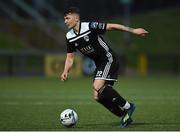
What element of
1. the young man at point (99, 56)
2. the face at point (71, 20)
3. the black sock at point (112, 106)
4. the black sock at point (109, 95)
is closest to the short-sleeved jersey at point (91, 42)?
the young man at point (99, 56)

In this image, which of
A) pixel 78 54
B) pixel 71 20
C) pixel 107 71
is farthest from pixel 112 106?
pixel 78 54

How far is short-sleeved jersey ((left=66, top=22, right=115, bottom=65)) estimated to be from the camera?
35.3 ft

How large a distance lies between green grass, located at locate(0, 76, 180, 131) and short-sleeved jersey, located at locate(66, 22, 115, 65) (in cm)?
116

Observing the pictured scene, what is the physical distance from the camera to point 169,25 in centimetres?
4350

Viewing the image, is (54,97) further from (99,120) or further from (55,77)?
(55,77)

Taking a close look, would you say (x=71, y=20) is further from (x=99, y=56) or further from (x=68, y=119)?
(x=68, y=119)

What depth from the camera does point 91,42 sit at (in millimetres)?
10828

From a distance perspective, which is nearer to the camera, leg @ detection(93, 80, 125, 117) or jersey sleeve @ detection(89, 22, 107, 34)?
jersey sleeve @ detection(89, 22, 107, 34)

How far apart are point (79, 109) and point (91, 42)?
135 inches

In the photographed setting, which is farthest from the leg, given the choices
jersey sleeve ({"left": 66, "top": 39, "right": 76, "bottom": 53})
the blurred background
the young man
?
the blurred background

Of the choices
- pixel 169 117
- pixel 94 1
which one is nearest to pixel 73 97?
pixel 169 117

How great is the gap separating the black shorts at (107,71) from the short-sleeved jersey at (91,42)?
0.25 ft

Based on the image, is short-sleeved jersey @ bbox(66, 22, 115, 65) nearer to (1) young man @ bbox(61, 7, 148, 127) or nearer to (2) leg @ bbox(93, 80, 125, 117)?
(1) young man @ bbox(61, 7, 148, 127)

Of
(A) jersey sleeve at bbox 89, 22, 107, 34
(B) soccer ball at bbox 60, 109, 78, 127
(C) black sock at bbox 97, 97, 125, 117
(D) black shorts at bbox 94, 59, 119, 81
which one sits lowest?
(B) soccer ball at bbox 60, 109, 78, 127
